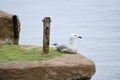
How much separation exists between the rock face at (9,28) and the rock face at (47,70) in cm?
356

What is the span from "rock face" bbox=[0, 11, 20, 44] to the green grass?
130 centimetres

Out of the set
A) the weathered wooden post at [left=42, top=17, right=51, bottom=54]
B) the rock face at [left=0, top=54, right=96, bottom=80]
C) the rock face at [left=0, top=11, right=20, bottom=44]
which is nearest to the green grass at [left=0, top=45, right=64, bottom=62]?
the weathered wooden post at [left=42, top=17, right=51, bottom=54]

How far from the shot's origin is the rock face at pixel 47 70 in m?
17.1

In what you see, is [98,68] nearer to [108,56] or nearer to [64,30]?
[108,56]

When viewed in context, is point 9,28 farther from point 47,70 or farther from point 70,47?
point 47,70

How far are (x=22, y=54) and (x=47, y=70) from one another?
1.62 metres

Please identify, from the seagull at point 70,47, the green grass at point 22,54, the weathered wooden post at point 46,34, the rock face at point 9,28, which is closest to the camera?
the green grass at point 22,54

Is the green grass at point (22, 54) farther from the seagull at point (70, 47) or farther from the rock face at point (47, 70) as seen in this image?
the rock face at point (47, 70)

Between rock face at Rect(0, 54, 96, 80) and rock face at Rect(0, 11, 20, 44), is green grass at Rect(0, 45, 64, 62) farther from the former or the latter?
rock face at Rect(0, 11, 20, 44)

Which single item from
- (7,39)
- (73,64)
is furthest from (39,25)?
(73,64)

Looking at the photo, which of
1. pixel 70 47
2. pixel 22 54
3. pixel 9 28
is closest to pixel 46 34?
pixel 22 54

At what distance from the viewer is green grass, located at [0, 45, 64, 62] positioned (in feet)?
58.7

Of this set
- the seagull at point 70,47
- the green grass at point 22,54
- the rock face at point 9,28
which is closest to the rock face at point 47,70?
the green grass at point 22,54

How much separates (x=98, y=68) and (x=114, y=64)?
0.88 meters
